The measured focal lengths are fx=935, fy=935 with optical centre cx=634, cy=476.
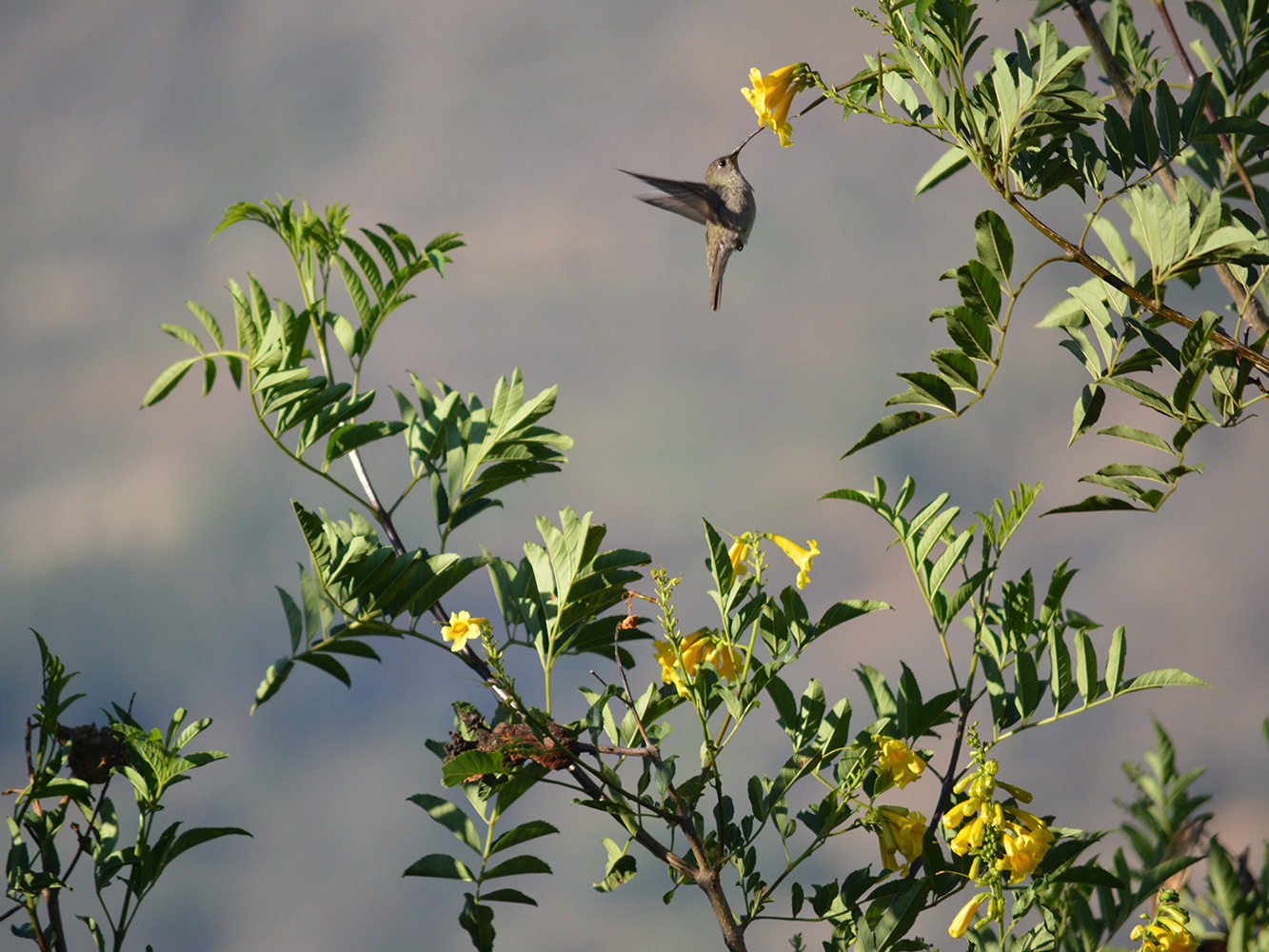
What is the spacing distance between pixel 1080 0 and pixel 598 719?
104cm

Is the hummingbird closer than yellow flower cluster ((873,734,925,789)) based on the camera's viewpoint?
No

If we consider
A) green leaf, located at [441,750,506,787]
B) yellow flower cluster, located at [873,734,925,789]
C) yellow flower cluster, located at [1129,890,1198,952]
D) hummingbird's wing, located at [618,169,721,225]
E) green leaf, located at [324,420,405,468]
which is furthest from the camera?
hummingbird's wing, located at [618,169,721,225]

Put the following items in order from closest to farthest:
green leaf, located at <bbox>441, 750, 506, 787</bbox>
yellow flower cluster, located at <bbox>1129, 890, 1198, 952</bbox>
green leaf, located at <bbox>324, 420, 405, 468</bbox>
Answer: yellow flower cluster, located at <bbox>1129, 890, 1198, 952</bbox> < green leaf, located at <bbox>441, 750, 506, 787</bbox> < green leaf, located at <bbox>324, 420, 405, 468</bbox>

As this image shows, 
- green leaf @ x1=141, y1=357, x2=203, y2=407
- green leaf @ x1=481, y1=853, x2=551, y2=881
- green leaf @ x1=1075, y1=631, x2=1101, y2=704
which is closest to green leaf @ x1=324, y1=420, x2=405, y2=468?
green leaf @ x1=141, y1=357, x2=203, y2=407

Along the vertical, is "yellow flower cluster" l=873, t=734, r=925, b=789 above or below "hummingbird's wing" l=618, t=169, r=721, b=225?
below

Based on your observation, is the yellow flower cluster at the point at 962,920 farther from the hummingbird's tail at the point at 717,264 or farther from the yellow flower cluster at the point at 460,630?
the hummingbird's tail at the point at 717,264

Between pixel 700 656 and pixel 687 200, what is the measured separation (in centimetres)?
123

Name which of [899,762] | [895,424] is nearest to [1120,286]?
[895,424]

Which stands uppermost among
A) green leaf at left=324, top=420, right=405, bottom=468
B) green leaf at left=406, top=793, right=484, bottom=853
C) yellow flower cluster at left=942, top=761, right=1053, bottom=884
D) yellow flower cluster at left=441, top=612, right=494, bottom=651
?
green leaf at left=324, top=420, right=405, bottom=468

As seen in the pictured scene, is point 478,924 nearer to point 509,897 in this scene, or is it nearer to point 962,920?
point 509,897

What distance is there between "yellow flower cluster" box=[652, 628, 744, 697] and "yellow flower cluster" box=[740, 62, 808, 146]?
0.66m

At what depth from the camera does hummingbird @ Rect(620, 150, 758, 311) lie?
2.04m

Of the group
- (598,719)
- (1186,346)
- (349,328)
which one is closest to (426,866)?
(598,719)

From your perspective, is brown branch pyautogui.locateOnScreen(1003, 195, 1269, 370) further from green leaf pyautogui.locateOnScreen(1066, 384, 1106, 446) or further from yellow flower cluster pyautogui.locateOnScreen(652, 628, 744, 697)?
yellow flower cluster pyautogui.locateOnScreen(652, 628, 744, 697)
